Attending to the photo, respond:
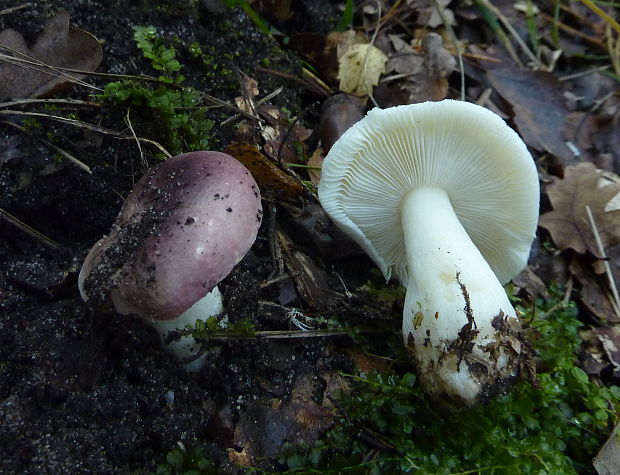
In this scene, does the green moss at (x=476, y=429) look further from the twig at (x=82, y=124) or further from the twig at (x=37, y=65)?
the twig at (x=37, y=65)

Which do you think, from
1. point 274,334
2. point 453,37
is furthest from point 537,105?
point 274,334

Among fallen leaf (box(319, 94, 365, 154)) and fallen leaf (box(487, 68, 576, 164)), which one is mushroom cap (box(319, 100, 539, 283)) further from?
fallen leaf (box(487, 68, 576, 164))

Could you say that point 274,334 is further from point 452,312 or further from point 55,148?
point 55,148

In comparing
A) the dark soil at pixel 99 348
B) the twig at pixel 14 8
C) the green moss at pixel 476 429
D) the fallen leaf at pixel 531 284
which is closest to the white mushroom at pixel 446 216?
the green moss at pixel 476 429

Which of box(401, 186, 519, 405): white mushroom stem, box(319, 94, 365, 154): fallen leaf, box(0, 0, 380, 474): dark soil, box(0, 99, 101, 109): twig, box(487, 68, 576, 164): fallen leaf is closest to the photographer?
box(0, 0, 380, 474): dark soil

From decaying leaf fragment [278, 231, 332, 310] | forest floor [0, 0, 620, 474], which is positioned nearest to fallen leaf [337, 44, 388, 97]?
forest floor [0, 0, 620, 474]

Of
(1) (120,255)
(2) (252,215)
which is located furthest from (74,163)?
(2) (252,215)
